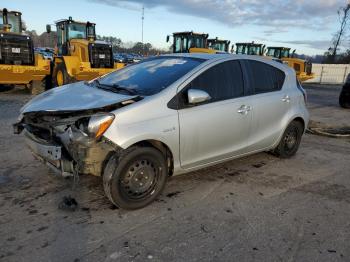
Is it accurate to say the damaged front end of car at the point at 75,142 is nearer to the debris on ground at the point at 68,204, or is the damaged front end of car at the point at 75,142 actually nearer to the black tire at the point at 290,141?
the debris on ground at the point at 68,204

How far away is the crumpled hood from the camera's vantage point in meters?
3.76

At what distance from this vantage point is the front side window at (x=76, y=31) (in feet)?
51.5

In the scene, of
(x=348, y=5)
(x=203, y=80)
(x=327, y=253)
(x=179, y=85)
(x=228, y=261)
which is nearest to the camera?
(x=228, y=261)

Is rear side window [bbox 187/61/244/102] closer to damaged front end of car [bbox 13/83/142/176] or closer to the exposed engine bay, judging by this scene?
damaged front end of car [bbox 13/83/142/176]

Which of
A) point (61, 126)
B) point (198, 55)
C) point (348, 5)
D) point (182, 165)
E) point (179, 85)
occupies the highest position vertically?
point (348, 5)

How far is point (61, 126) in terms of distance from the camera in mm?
3793

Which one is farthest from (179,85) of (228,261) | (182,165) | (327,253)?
(327,253)

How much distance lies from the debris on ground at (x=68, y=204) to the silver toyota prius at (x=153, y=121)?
34 centimetres

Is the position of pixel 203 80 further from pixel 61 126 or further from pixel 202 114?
pixel 61 126

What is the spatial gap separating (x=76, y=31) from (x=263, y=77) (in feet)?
41.1

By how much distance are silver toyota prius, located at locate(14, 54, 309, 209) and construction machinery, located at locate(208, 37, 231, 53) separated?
58.3 ft

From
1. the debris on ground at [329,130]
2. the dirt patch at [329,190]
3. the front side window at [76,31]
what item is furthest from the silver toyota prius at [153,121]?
the front side window at [76,31]

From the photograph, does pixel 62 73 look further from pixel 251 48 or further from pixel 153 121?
pixel 251 48

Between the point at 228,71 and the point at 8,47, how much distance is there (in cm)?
1068
